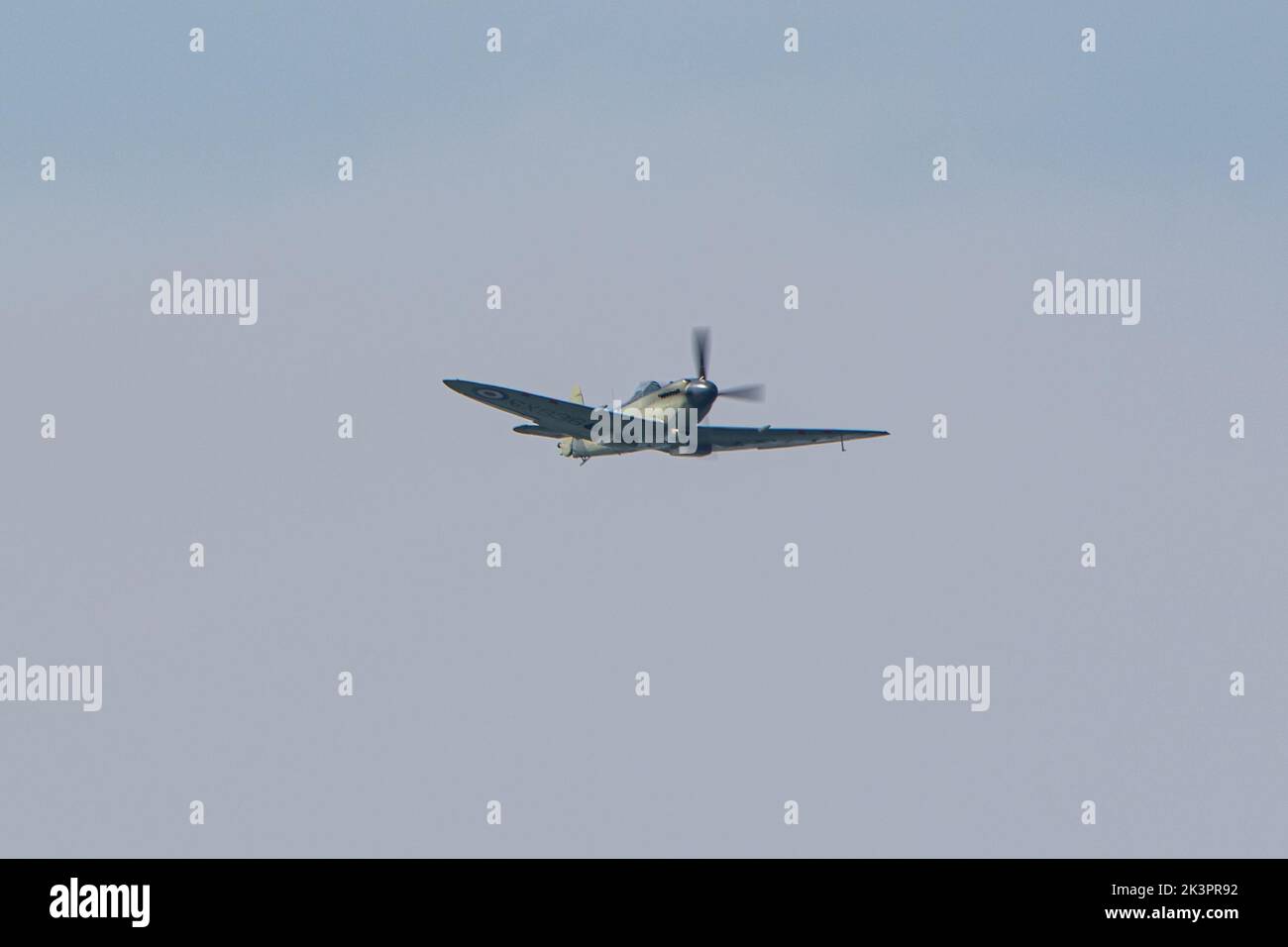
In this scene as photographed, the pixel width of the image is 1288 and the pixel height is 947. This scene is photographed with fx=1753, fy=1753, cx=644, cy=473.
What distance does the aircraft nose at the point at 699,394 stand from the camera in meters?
68.9

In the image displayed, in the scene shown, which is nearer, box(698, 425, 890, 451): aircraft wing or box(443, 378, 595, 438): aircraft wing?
box(443, 378, 595, 438): aircraft wing

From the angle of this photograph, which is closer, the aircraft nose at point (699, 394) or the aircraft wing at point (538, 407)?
the aircraft wing at point (538, 407)

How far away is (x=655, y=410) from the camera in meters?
70.4

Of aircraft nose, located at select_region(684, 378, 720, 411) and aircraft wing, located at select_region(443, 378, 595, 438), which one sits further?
aircraft nose, located at select_region(684, 378, 720, 411)

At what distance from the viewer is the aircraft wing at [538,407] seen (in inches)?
2586

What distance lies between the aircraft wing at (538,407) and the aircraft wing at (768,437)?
5.07m

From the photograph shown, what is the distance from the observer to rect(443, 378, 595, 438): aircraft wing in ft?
216

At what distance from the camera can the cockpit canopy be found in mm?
70938

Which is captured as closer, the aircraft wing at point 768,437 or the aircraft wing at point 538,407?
the aircraft wing at point 538,407

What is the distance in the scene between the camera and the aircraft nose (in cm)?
6894

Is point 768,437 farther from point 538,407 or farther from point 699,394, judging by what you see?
point 538,407
